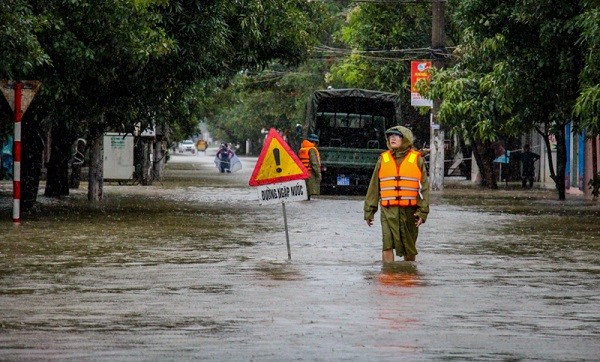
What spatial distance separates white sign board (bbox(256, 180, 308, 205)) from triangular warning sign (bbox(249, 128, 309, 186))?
0.06m

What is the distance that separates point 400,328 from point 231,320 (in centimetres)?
133

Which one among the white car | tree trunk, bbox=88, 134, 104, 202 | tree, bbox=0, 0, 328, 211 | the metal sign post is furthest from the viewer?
the white car

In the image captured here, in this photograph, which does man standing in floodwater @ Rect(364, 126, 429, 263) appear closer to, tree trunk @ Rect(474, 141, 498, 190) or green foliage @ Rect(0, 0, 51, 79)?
green foliage @ Rect(0, 0, 51, 79)

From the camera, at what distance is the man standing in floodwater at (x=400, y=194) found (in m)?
16.4

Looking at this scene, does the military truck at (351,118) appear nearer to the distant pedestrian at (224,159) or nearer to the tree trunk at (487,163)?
the tree trunk at (487,163)

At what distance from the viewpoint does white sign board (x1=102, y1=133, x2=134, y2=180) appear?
44.8 m

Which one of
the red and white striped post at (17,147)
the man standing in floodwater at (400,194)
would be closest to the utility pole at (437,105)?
the red and white striped post at (17,147)

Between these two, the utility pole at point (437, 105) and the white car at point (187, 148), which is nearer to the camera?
the utility pole at point (437, 105)

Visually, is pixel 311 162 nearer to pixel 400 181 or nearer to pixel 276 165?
pixel 276 165

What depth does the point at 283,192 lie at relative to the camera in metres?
17.6

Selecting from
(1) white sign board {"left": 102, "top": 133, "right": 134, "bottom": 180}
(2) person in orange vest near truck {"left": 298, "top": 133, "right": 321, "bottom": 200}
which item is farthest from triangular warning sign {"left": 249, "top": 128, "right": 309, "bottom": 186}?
(1) white sign board {"left": 102, "top": 133, "right": 134, "bottom": 180}

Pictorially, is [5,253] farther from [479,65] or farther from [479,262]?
[479,65]

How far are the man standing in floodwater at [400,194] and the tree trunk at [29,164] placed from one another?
12564mm

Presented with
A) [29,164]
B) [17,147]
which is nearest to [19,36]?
[17,147]
